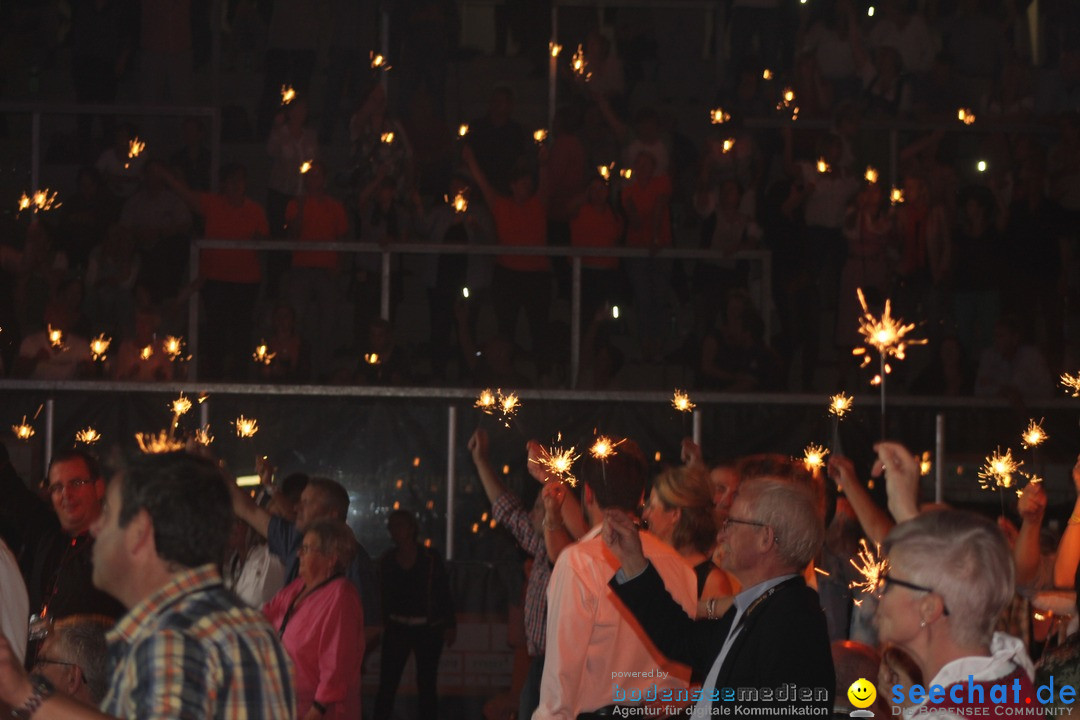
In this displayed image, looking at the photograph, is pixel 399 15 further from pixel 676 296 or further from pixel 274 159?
pixel 676 296

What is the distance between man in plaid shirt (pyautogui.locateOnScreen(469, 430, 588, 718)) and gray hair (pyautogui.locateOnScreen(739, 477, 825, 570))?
7.07ft

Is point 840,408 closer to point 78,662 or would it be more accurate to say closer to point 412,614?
point 412,614

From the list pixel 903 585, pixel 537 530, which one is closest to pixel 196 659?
pixel 903 585

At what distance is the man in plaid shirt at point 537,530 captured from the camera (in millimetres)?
6312

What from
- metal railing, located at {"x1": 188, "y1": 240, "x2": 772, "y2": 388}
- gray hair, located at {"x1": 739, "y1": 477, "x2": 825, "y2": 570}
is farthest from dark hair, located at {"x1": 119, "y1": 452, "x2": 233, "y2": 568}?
metal railing, located at {"x1": 188, "y1": 240, "x2": 772, "y2": 388}

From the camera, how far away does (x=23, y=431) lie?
10.5 meters

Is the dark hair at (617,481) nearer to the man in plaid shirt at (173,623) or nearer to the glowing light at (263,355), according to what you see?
the man in plaid shirt at (173,623)

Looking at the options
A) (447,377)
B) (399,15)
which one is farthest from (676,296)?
(399,15)

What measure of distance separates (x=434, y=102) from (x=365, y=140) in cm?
144

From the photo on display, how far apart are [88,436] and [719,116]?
7651mm

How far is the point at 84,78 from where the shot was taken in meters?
14.9

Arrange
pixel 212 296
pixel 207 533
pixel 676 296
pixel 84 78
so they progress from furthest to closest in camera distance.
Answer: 1. pixel 84 78
2. pixel 676 296
3. pixel 212 296
4. pixel 207 533

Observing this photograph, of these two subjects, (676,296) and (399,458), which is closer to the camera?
(399,458)

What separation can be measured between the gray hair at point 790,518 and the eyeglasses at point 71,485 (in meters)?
3.91
